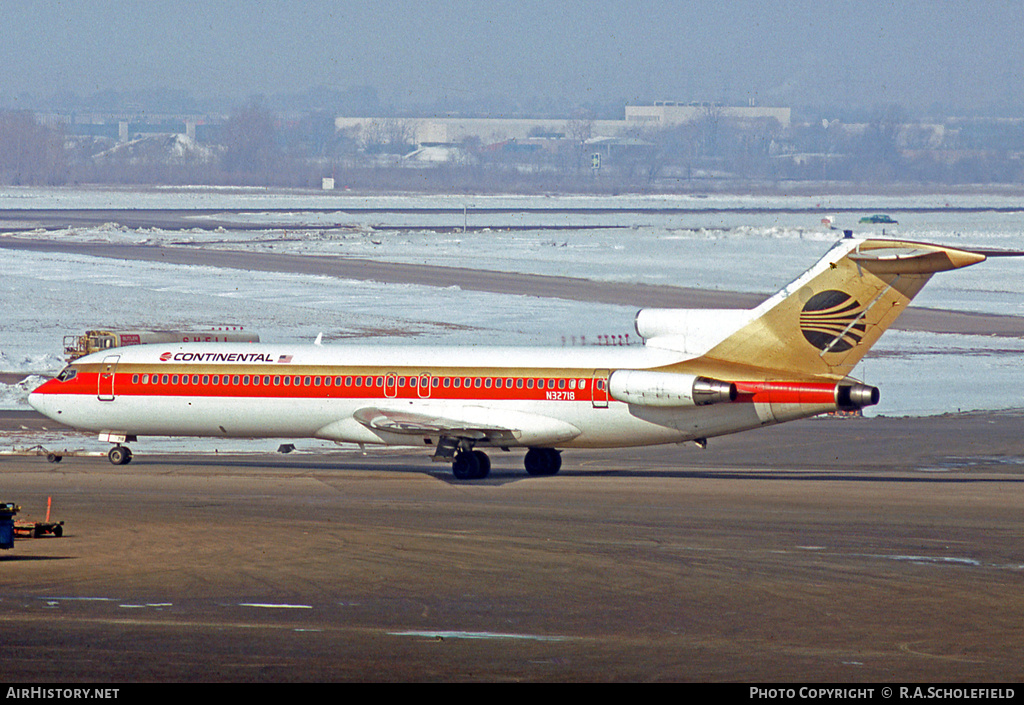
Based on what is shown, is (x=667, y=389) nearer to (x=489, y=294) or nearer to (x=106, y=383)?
(x=106, y=383)

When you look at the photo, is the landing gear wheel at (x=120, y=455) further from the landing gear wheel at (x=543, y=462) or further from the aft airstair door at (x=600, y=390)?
the aft airstair door at (x=600, y=390)

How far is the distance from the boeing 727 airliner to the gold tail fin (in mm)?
30

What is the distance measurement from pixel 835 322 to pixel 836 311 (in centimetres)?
25

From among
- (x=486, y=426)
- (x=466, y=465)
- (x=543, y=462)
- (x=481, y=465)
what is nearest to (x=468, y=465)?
(x=466, y=465)

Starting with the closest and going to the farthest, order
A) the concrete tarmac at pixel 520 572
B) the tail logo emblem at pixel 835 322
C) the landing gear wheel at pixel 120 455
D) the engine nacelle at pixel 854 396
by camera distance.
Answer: the concrete tarmac at pixel 520 572
the engine nacelle at pixel 854 396
the tail logo emblem at pixel 835 322
the landing gear wheel at pixel 120 455

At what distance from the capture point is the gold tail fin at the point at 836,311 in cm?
3017

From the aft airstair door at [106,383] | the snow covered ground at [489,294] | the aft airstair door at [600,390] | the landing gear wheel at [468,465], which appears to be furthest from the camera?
the snow covered ground at [489,294]

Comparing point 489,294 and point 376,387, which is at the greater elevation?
point 489,294

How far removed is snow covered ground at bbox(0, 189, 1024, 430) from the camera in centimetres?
5284

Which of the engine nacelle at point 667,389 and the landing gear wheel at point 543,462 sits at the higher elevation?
the engine nacelle at point 667,389

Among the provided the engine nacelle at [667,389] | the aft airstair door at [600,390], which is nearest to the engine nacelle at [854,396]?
the engine nacelle at [667,389]

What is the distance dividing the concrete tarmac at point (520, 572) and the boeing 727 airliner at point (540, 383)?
1170 millimetres

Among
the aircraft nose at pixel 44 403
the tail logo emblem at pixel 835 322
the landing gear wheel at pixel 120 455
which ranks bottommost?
the landing gear wheel at pixel 120 455

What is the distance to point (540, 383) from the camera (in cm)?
3281
